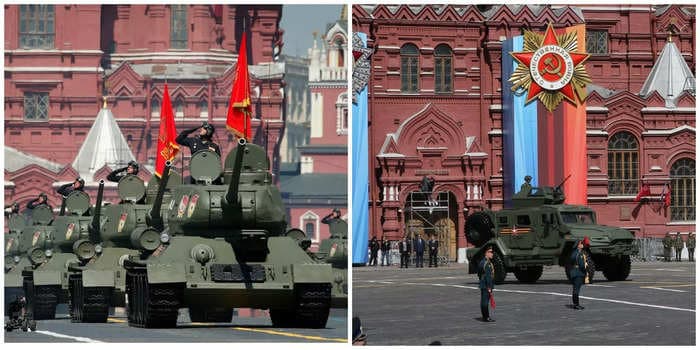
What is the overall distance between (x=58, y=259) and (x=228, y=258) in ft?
32.8

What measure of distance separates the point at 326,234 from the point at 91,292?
54.2 metres

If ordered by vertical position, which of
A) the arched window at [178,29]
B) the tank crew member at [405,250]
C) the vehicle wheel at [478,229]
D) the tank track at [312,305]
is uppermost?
the arched window at [178,29]

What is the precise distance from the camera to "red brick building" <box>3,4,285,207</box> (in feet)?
250

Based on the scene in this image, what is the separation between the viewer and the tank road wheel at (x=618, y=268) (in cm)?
3578

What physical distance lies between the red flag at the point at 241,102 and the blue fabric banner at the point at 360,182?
2.81 metres

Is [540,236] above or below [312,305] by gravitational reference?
above

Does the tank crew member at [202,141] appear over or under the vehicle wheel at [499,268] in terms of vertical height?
over

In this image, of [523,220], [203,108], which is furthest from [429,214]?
[203,108]

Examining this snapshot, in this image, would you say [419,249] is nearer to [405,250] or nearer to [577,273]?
[405,250]

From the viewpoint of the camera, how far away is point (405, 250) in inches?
1499

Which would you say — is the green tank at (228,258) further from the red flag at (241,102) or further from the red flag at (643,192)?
the red flag at (643,192)

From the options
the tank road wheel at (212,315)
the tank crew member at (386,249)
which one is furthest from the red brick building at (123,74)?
the tank road wheel at (212,315)

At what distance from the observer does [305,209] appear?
89312 millimetres

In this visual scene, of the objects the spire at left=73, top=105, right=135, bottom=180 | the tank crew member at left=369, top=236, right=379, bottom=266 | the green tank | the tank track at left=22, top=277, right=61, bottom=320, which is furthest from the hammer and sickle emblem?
the spire at left=73, top=105, right=135, bottom=180
